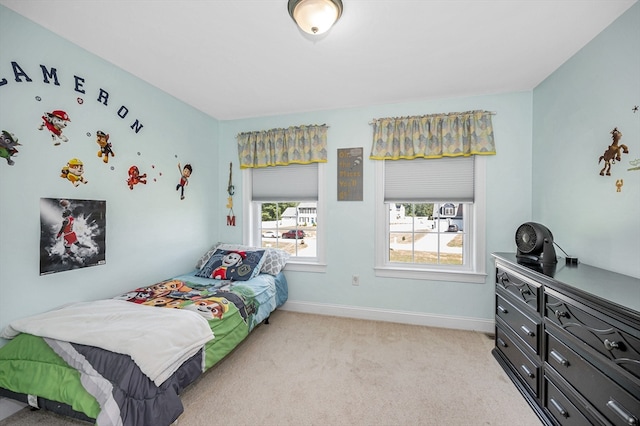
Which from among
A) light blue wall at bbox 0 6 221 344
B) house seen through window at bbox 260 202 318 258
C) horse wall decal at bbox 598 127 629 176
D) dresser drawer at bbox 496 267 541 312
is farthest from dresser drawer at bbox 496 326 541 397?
light blue wall at bbox 0 6 221 344

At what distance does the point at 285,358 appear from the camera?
2.19 meters

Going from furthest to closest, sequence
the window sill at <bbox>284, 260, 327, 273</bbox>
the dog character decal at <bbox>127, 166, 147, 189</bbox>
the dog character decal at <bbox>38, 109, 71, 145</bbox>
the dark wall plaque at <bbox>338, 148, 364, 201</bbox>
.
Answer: the window sill at <bbox>284, 260, 327, 273</bbox> < the dark wall plaque at <bbox>338, 148, 364, 201</bbox> < the dog character decal at <bbox>127, 166, 147, 189</bbox> < the dog character decal at <bbox>38, 109, 71, 145</bbox>

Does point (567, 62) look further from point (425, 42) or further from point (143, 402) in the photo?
point (143, 402)

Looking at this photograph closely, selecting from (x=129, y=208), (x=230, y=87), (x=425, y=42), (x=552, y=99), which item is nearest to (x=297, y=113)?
(x=230, y=87)

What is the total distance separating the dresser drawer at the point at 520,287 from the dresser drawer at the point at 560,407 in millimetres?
427

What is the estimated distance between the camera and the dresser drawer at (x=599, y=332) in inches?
39.7

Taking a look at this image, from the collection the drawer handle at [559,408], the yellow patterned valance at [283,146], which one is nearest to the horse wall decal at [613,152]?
the drawer handle at [559,408]

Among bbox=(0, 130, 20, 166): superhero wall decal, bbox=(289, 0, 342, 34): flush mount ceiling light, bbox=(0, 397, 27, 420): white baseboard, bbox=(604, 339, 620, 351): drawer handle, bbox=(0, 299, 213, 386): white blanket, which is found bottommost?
bbox=(0, 397, 27, 420): white baseboard

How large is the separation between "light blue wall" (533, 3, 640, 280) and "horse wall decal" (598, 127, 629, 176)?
0.03 m

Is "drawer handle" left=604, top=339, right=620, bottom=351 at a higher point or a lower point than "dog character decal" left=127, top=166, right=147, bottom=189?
lower

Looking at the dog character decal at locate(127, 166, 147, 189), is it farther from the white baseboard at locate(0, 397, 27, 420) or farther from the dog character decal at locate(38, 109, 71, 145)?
the white baseboard at locate(0, 397, 27, 420)

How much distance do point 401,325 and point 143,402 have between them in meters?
2.38

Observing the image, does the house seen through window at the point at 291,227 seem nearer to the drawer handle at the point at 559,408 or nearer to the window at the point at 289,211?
the window at the point at 289,211

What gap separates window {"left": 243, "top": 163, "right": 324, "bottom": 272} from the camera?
10.3 feet
